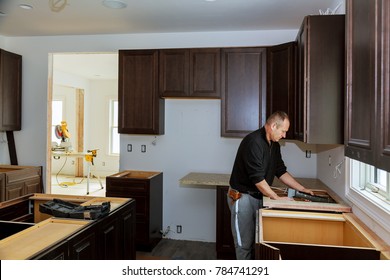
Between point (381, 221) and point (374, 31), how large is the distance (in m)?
1.05

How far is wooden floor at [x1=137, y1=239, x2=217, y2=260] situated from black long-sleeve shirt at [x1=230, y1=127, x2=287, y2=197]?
1278 millimetres

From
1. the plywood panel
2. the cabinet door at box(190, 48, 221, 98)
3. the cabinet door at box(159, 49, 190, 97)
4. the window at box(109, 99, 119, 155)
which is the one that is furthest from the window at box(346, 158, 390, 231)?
the window at box(109, 99, 119, 155)

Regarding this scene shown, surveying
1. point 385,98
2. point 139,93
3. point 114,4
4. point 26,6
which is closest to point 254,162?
point 385,98

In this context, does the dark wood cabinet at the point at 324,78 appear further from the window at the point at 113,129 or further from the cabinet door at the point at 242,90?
the window at the point at 113,129

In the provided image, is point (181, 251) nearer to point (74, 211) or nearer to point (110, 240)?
point (110, 240)

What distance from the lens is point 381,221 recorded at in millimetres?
1771

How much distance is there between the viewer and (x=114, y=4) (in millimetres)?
3164

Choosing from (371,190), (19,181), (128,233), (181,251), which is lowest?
(181,251)

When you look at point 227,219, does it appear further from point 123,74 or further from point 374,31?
point 374,31

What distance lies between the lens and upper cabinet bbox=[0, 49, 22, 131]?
13.6 feet

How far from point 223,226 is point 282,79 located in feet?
5.33

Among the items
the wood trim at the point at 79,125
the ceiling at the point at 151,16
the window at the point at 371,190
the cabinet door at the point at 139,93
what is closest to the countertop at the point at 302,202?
the window at the point at 371,190

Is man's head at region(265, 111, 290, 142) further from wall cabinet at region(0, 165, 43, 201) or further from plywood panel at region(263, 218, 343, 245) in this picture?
wall cabinet at region(0, 165, 43, 201)

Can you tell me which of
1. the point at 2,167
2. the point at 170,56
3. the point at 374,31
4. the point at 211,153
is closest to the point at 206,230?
the point at 211,153
